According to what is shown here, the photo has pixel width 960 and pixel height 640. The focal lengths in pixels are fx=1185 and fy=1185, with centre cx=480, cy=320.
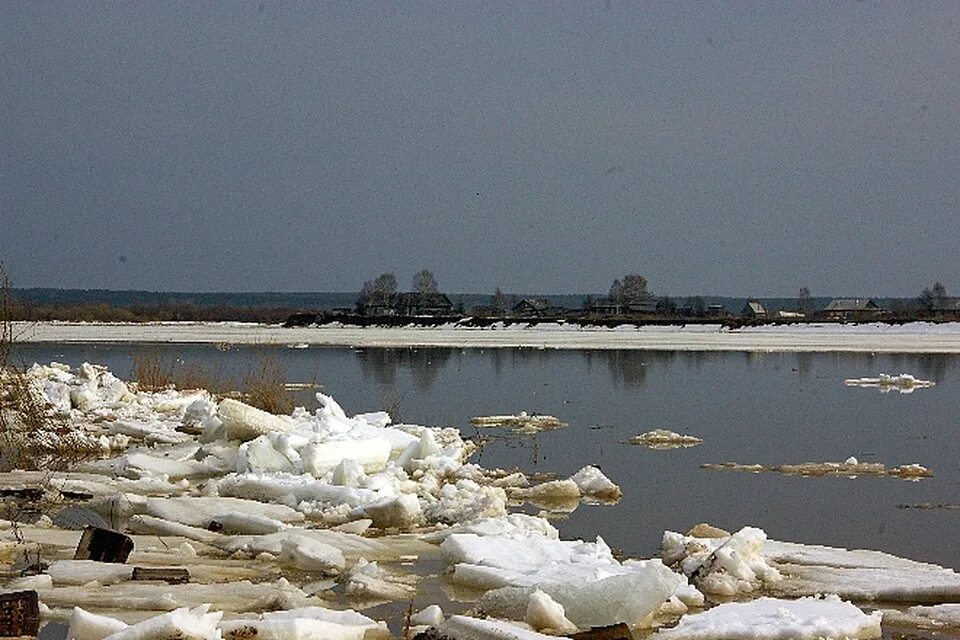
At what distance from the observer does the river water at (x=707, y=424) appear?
8.28m

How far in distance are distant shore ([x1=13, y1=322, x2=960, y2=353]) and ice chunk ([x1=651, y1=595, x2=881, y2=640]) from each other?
29.5 m

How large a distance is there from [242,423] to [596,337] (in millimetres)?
35967

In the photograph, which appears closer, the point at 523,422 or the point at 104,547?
the point at 104,547

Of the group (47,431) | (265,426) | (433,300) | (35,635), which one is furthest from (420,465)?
(433,300)

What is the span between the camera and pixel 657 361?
97.8 feet

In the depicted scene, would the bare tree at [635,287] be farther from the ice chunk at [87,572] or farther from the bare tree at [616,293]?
the ice chunk at [87,572]

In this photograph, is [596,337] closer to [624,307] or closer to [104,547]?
[624,307]

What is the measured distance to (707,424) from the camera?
14.8 meters

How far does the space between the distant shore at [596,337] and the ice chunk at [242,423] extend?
23958 millimetres

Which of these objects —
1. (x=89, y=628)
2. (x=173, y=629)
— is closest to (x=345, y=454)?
(x=89, y=628)

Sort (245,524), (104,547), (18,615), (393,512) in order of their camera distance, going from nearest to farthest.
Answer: (18,615) < (104,547) < (245,524) < (393,512)

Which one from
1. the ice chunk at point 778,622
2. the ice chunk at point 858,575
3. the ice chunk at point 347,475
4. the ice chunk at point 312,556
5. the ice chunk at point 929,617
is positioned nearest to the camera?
the ice chunk at point 778,622

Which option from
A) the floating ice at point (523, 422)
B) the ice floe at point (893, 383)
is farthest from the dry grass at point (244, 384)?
the ice floe at point (893, 383)

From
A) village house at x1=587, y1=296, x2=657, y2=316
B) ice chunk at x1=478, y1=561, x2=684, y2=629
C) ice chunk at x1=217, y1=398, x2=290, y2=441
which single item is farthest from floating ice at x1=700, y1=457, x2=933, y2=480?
village house at x1=587, y1=296, x2=657, y2=316
